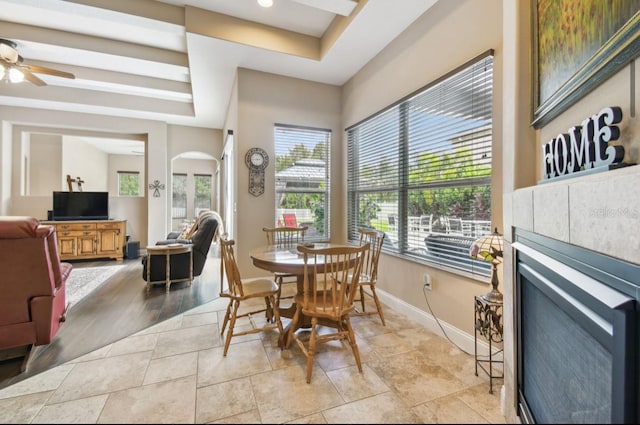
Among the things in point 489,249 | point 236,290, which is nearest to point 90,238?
point 236,290

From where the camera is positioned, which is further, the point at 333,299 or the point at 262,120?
the point at 262,120

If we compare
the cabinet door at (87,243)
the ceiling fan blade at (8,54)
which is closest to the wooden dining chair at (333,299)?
the ceiling fan blade at (8,54)

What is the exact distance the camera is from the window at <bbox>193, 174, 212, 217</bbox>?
9664 mm

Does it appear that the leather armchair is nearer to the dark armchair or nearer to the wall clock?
the dark armchair

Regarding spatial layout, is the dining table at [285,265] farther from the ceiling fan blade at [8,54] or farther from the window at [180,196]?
the window at [180,196]

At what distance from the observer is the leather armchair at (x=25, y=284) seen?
190cm

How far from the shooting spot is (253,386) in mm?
1756

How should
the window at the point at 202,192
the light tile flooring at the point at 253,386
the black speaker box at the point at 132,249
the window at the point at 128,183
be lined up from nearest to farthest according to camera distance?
1. the light tile flooring at the point at 253,386
2. the black speaker box at the point at 132,249
3. the window at the point at 128,183
4. the window at the point at 202,192

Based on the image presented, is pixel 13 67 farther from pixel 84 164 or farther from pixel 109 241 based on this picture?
pixel 84 164

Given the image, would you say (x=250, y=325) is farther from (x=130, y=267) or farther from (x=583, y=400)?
(x=130, y=267)

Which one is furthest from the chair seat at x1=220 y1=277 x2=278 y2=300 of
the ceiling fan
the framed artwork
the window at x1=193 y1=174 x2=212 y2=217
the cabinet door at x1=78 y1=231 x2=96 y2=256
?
the window at x1=193 y1=174 x2=212 y2=217

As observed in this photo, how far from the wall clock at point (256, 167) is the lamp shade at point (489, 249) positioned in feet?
9.26

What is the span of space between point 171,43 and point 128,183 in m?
7.02

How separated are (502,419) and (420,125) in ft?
7.77
